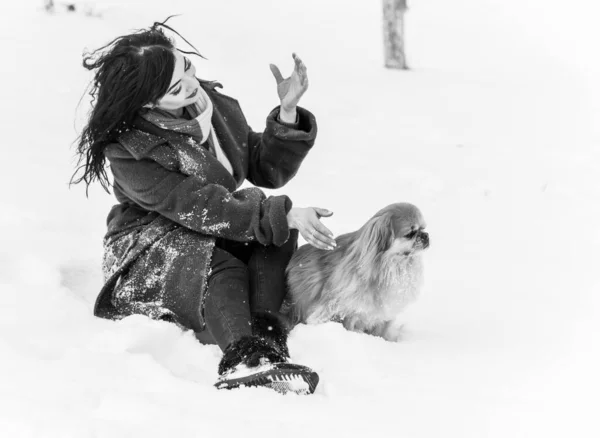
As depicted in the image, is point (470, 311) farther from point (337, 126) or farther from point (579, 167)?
point (337, 126)

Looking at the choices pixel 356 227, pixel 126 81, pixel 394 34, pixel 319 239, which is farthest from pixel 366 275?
pixel 394 34

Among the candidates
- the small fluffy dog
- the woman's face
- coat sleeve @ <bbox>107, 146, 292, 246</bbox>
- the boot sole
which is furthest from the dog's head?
the woman's face

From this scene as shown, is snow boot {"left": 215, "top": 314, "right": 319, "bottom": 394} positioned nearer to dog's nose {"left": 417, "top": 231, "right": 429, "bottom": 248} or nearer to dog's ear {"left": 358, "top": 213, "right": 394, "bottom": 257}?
dog's ear {"left": 358, "top": 213, "right": 394, "bottom": 257}

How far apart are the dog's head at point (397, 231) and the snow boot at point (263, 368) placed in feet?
1.55

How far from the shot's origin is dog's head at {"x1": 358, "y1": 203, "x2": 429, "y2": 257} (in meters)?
2.43

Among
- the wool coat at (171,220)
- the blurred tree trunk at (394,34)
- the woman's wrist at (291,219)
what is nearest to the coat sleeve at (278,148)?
the wool coat at (171,220)

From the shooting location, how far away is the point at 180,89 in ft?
8.32

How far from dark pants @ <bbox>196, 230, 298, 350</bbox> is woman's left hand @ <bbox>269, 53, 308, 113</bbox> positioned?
18.7 inches

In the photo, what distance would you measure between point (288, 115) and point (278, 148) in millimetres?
144

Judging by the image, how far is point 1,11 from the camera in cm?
711

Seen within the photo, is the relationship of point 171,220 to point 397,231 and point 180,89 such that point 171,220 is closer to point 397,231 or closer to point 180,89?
point 180,89

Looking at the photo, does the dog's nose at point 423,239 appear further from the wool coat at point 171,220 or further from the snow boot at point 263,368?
the snow boot at point 263,368

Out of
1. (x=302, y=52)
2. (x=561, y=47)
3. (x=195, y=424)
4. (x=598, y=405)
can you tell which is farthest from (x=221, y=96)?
(x=561, y=47)

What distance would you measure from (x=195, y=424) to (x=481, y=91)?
213 inches
